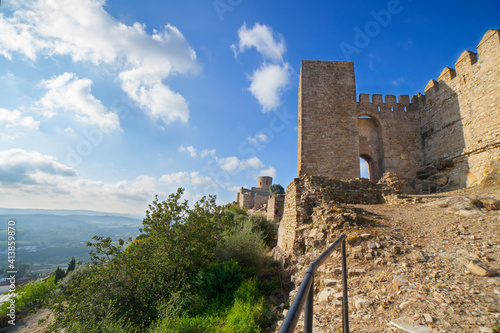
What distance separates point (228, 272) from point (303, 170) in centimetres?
847

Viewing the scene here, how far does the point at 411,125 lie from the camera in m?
15.2

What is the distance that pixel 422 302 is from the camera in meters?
2.73

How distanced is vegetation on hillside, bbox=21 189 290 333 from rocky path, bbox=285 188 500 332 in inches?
73.5

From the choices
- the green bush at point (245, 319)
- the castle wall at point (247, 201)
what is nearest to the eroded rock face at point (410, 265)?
the green bush at point (245, 319)

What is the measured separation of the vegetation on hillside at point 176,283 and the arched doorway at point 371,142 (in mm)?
11321

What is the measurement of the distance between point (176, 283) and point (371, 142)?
1517 cm

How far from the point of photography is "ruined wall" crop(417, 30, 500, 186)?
10.1 m

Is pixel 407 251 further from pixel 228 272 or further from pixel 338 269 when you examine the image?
pixel 228 272

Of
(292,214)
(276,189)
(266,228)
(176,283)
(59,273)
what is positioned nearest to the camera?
(176,283)

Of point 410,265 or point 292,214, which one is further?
point 292,214

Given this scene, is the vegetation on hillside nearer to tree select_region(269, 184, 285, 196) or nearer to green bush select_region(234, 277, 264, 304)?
green bush select_region(234, 277, 264, 304)

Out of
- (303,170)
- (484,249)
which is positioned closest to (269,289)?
(484,249)

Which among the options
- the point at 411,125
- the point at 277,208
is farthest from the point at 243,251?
the point at 411,125

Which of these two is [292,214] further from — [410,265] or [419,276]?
[419,276]
